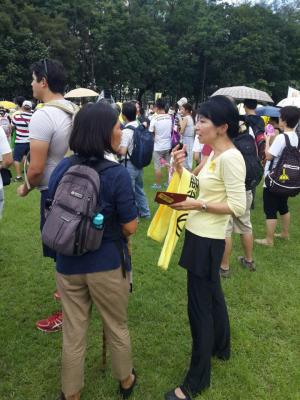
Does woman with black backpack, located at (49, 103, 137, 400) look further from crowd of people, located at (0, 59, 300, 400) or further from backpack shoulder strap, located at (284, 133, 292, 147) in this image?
backpack shoulder strap, located at (284, 133, 292, 147)

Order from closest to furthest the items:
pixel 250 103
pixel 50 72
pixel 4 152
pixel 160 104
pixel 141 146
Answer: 1. pixel 50 72
2. pixel 4 152
3. pixel 250 103
4. pixel 141 146
5. pixel 160 104

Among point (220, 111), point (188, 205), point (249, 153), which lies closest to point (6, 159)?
point (188, 205)

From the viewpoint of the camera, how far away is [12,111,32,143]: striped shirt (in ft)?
28.4

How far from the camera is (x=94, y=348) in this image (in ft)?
10.3

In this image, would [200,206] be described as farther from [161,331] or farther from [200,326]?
[161,331]

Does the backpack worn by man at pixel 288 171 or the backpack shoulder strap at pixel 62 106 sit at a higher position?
the backpack shoulder strap at pixel 62 106

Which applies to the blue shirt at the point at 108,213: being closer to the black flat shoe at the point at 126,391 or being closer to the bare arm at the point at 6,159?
the black flat shoe at the point at 126,391

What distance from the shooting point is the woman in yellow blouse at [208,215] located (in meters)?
2.39

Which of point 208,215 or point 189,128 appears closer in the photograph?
point 208,215

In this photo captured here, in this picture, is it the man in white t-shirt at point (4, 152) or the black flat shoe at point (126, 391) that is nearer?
the black flat shoe at point (126, 391)

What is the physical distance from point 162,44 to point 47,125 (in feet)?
121

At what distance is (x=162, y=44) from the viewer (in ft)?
121

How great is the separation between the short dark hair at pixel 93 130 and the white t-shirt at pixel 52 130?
82 centimetres

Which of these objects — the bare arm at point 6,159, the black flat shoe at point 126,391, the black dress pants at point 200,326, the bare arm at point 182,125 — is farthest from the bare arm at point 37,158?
the bare arm at point 182,125
